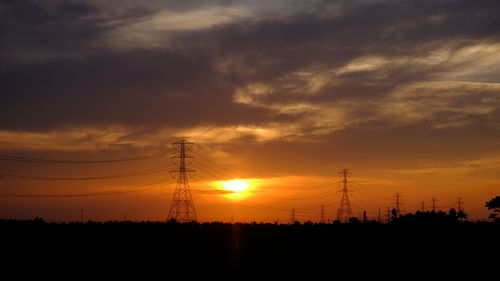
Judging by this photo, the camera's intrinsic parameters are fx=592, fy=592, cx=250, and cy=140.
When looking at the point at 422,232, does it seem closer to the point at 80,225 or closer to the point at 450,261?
the point at 450,261

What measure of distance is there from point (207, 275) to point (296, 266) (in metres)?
8.89

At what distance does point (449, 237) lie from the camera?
6962 centimetres

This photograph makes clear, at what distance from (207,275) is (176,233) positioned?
27.0 metres

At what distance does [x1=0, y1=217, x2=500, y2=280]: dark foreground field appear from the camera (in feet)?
166

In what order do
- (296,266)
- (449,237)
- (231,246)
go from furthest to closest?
(449,237) < (231,246) < (296,266)

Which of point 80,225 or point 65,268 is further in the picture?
point 80,225

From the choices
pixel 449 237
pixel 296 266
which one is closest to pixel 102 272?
pixel 296 266

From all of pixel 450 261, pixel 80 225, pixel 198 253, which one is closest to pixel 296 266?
pixel 198 253

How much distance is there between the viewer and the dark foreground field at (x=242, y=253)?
50719 millimetres

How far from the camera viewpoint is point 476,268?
178ft

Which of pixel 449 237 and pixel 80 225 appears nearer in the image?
pixel 449 237

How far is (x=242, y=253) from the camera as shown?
60844 mm

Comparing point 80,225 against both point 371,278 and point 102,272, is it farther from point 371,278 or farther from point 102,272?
point 371,278

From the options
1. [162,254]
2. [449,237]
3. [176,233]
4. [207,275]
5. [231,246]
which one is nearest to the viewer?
[207,275]
